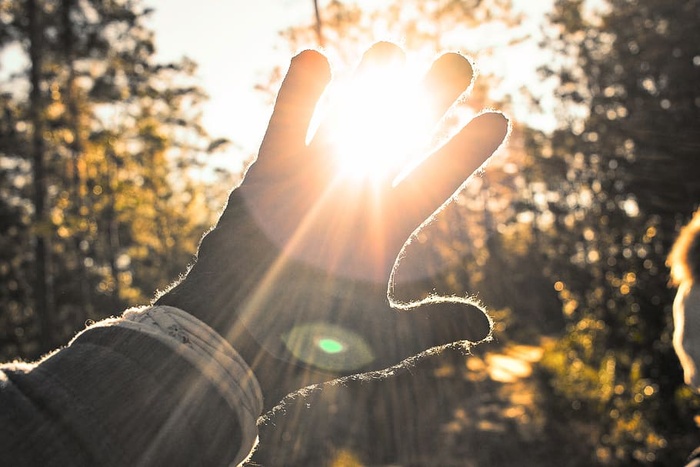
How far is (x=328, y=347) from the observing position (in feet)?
3.78

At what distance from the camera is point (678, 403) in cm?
718

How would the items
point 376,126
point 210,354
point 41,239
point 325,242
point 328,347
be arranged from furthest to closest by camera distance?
point 41,239 < point 376,126 < point 325,242 < point 328,347 < point 210,354

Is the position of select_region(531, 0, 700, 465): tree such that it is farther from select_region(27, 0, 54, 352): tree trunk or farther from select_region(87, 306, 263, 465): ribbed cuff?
select_region(27, 0, 54, 352): tree trunk

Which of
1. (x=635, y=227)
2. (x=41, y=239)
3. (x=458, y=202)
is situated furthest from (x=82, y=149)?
(x=635, y=227)

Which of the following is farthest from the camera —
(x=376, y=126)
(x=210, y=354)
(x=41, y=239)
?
(x=41, y=239)

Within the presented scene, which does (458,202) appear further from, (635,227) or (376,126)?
(376,126)

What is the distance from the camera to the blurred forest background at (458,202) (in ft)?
26.8

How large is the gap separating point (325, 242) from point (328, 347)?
0.25 meters

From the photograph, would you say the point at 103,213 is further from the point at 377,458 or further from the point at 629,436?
the point at 629,436

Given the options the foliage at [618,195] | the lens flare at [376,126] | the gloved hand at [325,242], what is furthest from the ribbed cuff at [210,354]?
the foliage at [618,195]

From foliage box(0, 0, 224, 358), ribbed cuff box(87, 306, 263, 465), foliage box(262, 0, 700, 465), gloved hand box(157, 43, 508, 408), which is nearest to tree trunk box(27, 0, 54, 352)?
foliage box(0, 0, 224, 358)

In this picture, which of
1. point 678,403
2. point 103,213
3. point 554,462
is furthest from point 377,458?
point 103,213

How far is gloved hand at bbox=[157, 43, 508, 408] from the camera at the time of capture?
116 centimetres

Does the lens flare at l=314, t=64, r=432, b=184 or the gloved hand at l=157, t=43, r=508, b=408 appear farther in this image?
the lens flare at l=314, t=64, r=432, b=184
